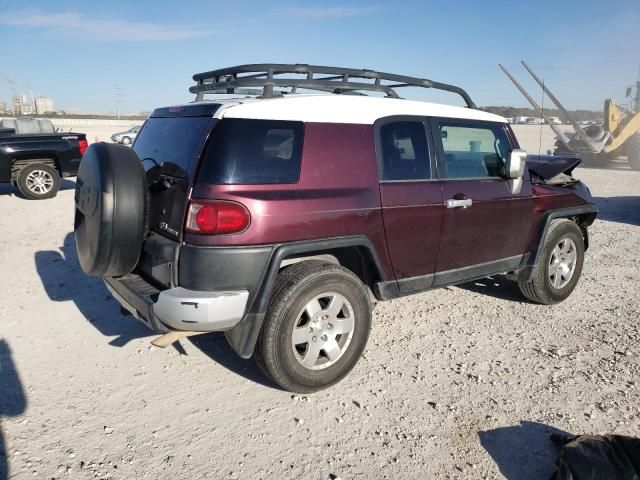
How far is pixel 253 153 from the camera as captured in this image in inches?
112

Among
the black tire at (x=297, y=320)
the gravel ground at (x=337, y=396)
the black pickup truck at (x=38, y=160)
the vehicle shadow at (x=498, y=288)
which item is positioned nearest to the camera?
the gravel ground at (x=337, y=396)

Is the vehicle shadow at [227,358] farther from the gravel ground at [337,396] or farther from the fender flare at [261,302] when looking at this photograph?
the fender flare at [261,302]

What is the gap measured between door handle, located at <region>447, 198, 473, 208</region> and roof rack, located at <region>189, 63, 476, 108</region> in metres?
1.01

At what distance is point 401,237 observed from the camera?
3461 millimetres

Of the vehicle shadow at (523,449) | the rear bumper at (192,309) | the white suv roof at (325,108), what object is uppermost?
the white suv roof at (325,108)

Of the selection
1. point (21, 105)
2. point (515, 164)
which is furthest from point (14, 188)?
point (21, 105)

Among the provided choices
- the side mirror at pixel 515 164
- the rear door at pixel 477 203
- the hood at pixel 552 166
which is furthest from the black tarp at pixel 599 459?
the hood at pixel 552 166

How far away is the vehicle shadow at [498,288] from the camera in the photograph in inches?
198

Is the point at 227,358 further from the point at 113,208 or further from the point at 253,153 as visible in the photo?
the point at 253,153

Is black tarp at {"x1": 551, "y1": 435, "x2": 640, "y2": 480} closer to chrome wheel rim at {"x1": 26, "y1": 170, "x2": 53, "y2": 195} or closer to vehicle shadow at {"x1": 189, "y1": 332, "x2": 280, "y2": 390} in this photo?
vehicle shadow at {"x1": 189, "y1": 332, "x2": 280, "y2": 390}

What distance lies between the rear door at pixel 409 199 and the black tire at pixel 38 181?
9.67 m

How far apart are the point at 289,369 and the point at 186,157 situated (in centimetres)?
150

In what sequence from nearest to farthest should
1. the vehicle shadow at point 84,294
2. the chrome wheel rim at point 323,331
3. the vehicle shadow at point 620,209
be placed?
1. the chrome wheel rim at point 323,331
2. the vehicle shadow at point 84,294
3. the vehicle shadow at point 620,209

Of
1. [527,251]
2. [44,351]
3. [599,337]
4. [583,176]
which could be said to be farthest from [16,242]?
[583,176]
